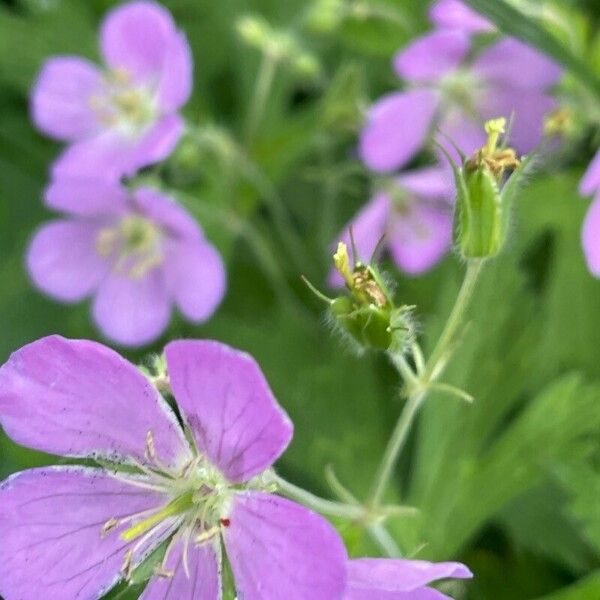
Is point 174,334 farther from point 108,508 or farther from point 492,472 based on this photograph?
point 108,508

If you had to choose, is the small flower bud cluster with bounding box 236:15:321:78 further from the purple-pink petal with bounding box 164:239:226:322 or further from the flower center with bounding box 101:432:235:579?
the flower center with bounding box 101:432:235:579

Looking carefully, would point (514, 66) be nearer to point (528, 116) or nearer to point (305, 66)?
point (528, 116)

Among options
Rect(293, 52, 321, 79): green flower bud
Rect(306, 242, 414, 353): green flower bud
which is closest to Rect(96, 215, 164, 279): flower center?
Rect(293, 52, 321, 79): green flower bud

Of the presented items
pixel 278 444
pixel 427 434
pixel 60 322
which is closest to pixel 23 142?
pixel 60 322

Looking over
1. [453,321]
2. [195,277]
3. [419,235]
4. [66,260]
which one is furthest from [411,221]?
[453,321]

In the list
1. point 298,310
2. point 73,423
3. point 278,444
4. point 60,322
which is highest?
point 278,444

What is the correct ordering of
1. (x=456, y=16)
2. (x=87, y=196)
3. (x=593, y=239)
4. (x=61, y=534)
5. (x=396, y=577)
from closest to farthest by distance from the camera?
1. (x=396, y=577)
2. (x=61, y=534)
3. (x=593, y=239)
4. (x=456, y=16)
5. (x=87, y=196)
